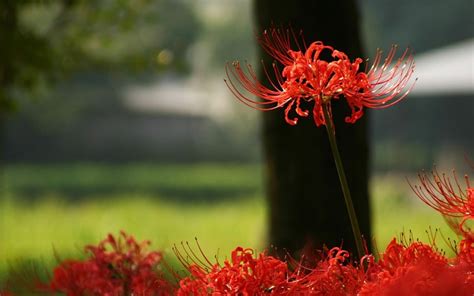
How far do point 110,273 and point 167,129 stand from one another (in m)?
27.5

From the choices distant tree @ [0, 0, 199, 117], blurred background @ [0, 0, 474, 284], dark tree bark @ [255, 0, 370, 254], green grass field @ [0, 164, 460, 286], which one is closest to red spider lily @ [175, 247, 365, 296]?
dark tree bark @ [255, 0, 370, 254]

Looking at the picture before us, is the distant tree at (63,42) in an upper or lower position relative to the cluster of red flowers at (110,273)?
upper

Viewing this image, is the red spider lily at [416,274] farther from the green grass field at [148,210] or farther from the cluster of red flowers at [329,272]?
the green grass field at [148,210]

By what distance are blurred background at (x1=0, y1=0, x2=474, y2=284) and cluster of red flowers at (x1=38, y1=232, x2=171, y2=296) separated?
223cm

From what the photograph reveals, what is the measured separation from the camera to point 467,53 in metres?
19.4

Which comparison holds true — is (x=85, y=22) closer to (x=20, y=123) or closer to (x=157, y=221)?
(x=157, y=221)

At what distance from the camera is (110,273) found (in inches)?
72.4

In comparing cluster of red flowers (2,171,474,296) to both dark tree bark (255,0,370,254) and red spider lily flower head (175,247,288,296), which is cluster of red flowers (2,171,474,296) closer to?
red spider lily flower head (175,247,288,296)

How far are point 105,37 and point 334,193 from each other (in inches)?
123

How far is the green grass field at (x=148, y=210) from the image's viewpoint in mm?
9344

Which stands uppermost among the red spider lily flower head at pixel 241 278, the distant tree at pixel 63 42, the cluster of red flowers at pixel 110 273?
the distant tree at pixel 63 42

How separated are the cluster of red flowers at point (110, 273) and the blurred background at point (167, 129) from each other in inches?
88.0

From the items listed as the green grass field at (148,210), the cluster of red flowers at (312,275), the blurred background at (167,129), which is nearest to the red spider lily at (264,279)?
the cluster of red flowers at (312,275)

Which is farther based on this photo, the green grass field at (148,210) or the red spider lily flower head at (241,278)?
the green grass field at (148,210)
